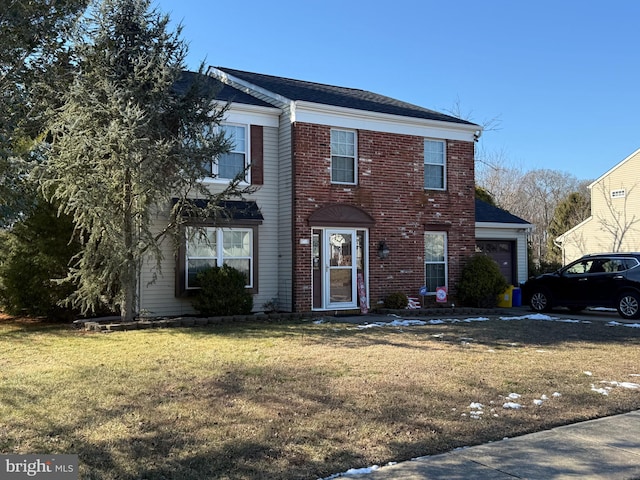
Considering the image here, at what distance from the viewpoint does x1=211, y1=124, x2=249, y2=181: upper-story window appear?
48.9 feet

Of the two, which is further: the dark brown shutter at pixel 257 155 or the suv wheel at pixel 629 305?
the dark brown shutter at pixel 257 155

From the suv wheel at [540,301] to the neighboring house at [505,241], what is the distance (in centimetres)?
349

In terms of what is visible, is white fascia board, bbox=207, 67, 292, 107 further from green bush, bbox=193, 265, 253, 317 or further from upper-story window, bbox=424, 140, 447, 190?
green bush, bbox=193, 265, 253, 317

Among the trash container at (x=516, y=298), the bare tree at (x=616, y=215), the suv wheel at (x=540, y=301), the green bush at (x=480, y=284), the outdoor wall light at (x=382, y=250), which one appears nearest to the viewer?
the outdoor wall light at (x=382, y=250)

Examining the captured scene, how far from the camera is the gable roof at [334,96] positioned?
53.8ft

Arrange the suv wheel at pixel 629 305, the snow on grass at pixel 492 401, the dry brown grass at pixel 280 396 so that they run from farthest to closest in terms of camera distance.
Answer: the suv wheel at pixel 629 305 < the dry brown grass at pixel 280 396 < the snow on grass at pixel 492 401

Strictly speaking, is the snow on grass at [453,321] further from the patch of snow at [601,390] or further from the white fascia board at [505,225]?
Answer: the patch of snow at [601,390]

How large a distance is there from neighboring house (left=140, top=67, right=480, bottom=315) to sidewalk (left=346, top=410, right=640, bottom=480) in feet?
32.6

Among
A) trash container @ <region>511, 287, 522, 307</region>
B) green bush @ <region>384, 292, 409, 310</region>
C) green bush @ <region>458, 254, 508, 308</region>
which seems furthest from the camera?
trash container @ <region>511, 287, 522, 307</region>

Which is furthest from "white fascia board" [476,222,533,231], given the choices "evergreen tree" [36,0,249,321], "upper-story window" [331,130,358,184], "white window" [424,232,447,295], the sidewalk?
the sidewalk

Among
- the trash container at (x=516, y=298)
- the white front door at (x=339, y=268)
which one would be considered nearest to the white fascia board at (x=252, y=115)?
the white front door at (x=339, y=268)

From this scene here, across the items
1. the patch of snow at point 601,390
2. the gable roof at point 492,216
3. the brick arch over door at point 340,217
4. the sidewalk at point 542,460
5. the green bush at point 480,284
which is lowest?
the sidewalk at point 542,460

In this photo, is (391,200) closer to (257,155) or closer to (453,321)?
(257,155)

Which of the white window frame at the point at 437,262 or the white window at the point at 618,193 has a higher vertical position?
the white window at the point at 618,193
